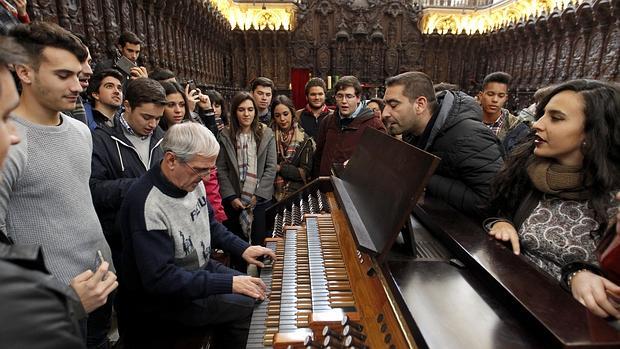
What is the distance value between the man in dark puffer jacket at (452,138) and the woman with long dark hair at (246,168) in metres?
1.62

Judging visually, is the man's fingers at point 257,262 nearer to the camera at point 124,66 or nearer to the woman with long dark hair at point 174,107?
the woman with long dark hair at point 174,107

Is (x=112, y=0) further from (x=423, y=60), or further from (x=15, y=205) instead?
(x=423, y=60)

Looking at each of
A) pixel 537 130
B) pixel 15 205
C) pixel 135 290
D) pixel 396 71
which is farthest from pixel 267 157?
pixel 396 71

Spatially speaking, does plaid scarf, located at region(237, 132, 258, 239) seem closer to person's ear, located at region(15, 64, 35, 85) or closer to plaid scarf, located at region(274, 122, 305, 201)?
plaid scarf, located at region(274, 122, 305, 201)

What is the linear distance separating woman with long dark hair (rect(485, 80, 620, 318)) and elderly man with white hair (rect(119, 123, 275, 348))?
4.42ft

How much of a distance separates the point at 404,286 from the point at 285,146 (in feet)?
10.4

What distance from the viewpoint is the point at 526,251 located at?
1643 mm

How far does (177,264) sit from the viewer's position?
1.84 metres

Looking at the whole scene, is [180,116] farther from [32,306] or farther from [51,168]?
[32,306]

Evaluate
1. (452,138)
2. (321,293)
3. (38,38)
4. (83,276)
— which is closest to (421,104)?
(452,138)

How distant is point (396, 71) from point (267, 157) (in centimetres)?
1435

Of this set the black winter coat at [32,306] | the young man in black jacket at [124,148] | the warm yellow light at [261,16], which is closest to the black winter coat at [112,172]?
the young man in black jacket at [124,148]

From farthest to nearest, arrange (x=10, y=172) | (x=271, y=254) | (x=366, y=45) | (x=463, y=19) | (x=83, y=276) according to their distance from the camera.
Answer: (x=463, y=19) < (x=366, y=45) < (x=271, y=254) < (x=10, y=172) < (x=83, y=276)

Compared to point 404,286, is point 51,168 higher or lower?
higher
